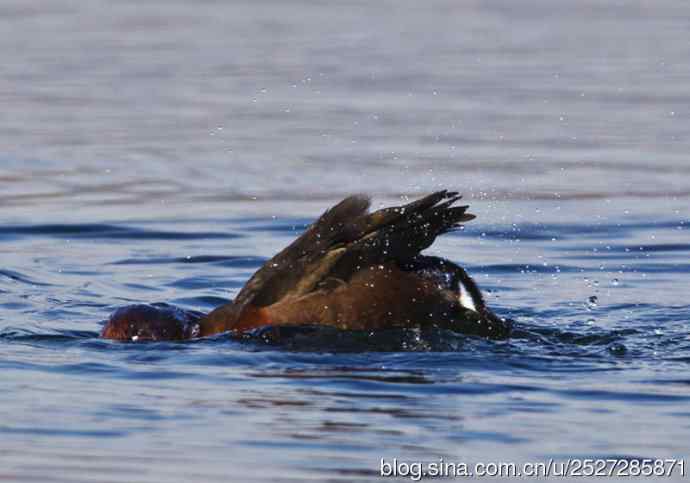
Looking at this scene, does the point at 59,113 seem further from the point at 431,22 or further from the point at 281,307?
the point at 281,307

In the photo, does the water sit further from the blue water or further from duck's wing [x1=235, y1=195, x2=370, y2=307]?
duck's wing [x1=235, y1=195, x2=370, y2=307]

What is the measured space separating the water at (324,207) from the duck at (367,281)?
0.13m

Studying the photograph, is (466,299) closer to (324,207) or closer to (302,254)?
(302,254)

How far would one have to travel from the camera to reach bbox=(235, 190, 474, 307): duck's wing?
26.2 feet

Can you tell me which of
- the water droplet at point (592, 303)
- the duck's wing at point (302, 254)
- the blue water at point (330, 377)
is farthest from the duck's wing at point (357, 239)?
the water droplet at point (592, 303)

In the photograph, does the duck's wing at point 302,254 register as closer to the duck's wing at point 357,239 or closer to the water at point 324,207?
the duck's wing at point 357,239

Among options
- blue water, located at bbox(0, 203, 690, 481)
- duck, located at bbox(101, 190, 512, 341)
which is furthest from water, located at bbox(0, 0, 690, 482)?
duck, located at bbox(101, 190, 512, 341)

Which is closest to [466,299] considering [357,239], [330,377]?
[357,239]

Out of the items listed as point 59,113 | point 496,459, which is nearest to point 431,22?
point 59,113

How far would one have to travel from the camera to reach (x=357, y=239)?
802 centimetres

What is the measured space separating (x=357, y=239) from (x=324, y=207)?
4.05 meters

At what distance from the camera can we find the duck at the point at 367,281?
26.3ft

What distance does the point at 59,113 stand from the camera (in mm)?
Result: 14648

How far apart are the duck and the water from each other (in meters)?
0.13
